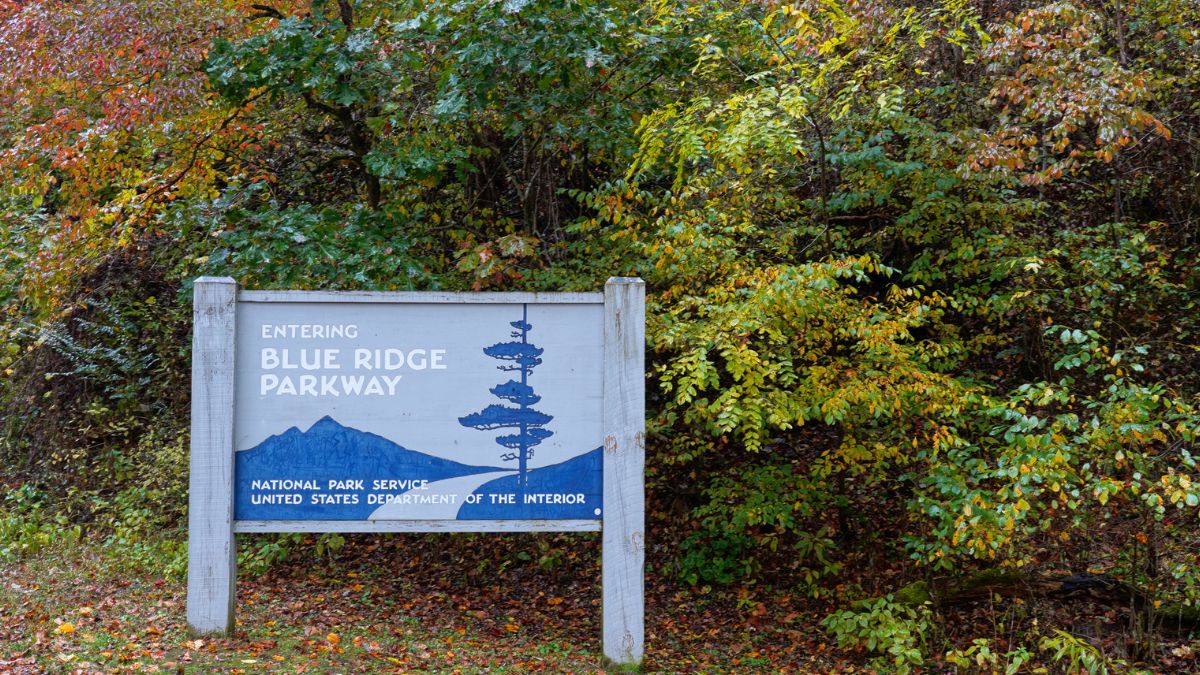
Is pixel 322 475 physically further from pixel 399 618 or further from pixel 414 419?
pixel 399 618

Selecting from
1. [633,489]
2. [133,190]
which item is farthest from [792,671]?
[133,190]

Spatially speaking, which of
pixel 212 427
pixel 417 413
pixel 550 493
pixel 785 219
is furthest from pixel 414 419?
pixel 785 219

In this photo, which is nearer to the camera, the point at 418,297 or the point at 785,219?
the point at 418,297

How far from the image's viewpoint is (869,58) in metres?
7.98

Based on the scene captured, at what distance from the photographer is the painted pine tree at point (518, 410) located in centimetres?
575

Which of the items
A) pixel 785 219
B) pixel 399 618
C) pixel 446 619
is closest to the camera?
pixel 399 618

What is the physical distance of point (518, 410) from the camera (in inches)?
227

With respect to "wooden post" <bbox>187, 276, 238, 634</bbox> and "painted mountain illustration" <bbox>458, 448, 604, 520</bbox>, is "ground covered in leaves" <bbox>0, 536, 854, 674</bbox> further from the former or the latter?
"painted mountain illustration" <bbox>458, 448, 604, 520</bbox>

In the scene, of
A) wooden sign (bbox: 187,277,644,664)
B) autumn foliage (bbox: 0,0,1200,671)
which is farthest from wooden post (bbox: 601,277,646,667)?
autumn foliage (bbox: 0,0,1200,671)

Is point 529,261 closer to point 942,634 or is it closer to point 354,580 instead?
point 354,580

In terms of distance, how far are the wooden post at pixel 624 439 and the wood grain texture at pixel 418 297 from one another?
187mm

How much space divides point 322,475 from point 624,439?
1.73 meters

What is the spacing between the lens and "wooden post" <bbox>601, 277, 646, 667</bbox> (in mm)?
5762

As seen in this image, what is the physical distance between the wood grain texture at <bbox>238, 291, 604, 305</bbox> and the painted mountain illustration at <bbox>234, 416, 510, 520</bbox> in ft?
2.30
